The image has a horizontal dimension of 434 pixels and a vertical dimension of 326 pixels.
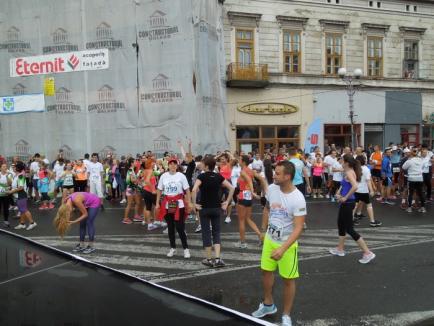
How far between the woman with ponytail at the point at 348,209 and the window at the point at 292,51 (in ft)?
62.1

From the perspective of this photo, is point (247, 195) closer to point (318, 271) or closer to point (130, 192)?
point (318, 271)

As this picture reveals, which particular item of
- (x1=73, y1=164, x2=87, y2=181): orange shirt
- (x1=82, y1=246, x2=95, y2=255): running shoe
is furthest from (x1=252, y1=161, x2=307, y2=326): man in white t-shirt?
(x1=73, y1=164, x2=87, y2=181): orange shirt

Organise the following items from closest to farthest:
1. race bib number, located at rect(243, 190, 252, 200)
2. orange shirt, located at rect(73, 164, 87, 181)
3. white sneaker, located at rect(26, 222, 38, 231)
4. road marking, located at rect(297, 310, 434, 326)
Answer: road marking, located at rect(297, 310, 434, 326), race bib number, located at rect(243, 190, 252, 200), white sneaker, located at rect(26, 222, 38, 231), orange shirt, located at rect(73, 164, 87, 181)

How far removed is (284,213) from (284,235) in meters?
0.24

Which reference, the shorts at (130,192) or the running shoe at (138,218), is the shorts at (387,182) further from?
the shorts at (130,192)

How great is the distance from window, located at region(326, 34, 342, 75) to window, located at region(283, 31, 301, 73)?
2.03 meters

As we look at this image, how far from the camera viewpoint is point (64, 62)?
20.1 meters

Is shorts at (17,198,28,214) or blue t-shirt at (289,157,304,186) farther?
shorts at (17,198,28,214)

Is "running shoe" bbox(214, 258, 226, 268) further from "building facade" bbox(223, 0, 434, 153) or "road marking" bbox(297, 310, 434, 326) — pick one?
"building facade" bbox(223, 0, 434, 153)

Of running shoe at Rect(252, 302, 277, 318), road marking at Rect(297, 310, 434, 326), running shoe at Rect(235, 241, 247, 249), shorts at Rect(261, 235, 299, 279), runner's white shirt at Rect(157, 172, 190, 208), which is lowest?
running shoe at Rect(235, 241, 247, 249)

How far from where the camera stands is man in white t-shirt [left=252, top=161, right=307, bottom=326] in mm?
4797

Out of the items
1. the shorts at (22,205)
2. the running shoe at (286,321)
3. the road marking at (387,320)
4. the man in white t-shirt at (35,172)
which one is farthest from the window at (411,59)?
the running shoe at (286,321)

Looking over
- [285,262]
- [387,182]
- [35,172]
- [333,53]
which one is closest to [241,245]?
[285,262]

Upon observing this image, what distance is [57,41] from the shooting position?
20.4 metres
